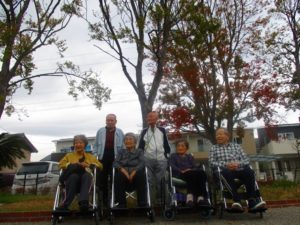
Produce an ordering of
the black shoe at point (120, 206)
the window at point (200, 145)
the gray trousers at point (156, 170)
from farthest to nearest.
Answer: the window at point (200, 145) → the gray trousers at point (156, 170) → the black shoe at point (120, 206)

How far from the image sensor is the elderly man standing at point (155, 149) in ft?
18.4

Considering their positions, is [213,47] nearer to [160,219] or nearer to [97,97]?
[97,97]

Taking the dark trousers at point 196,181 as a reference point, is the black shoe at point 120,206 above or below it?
below

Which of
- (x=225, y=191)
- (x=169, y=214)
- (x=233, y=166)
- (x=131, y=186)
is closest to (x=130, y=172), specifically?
(x=131, y=186)

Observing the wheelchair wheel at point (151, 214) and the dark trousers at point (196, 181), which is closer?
the wheelchair wheel at point (151, 214)

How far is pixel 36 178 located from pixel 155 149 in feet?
22.7

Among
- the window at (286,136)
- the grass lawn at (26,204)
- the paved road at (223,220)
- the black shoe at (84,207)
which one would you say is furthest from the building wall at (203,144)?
the black shoe at (84,207)

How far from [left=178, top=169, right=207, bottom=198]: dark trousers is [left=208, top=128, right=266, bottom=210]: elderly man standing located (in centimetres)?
33

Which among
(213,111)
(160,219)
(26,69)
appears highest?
(26,69)

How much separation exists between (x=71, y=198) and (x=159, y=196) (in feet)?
5.59

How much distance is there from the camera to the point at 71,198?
15.4 feet

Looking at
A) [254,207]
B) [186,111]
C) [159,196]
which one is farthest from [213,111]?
[254,207]

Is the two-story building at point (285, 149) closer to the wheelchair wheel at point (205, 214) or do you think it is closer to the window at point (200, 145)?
the window at point (200, 145)

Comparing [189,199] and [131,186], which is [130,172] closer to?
[131,186]
